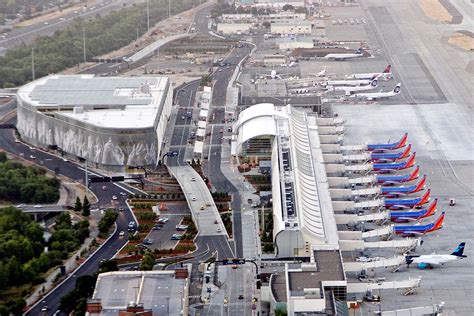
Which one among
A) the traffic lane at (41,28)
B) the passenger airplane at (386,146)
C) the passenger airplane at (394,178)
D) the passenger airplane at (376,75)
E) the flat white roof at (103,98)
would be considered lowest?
the passenger airplane at (394,178)

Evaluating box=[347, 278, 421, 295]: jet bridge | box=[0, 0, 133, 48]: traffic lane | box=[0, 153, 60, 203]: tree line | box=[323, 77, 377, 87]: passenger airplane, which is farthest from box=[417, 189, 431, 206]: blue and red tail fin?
box=[0, 0, 133, 48]: traffic lane

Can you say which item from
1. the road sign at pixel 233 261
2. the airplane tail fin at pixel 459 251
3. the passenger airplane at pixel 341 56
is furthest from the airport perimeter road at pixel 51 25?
the airplane tail fin at pixel 459 251

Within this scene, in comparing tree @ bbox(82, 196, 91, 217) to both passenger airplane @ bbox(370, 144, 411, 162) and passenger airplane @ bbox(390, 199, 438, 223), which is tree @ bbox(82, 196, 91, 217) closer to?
passenger airplane @ bbox(390, 199, 438, 223)

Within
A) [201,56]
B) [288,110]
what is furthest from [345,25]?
[288,110]

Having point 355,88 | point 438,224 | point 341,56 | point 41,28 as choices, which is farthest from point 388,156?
point 41,28

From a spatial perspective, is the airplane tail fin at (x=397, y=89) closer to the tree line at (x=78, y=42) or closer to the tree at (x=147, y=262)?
the tree line at (x=78, y=42)

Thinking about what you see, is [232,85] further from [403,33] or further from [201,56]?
[403,33]
